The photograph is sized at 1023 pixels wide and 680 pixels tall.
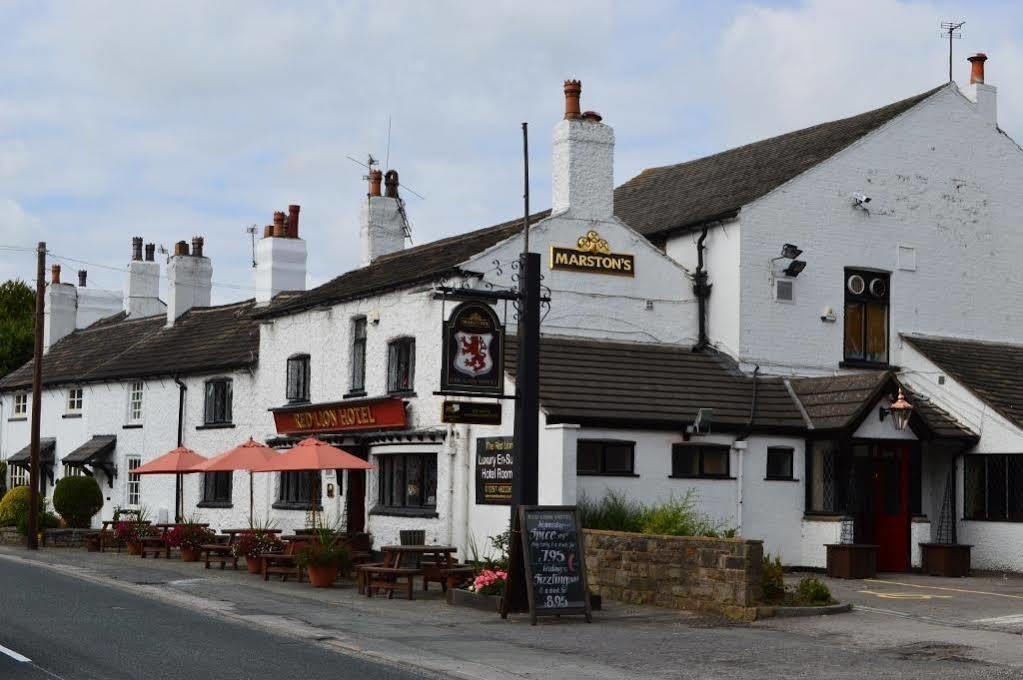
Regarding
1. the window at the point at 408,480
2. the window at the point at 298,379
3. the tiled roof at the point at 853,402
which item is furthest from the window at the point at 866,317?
the window at the point at 298,379

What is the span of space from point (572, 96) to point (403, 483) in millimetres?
8424

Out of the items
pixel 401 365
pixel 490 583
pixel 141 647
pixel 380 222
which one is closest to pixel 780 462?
pixel 401 365

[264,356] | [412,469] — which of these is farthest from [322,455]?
[264,356]

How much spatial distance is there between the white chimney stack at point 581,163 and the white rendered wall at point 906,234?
2976 mm

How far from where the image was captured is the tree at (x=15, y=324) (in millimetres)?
60094

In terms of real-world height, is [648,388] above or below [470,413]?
above

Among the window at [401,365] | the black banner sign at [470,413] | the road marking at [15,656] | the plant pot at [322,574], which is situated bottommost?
the plant pot at [322,574]

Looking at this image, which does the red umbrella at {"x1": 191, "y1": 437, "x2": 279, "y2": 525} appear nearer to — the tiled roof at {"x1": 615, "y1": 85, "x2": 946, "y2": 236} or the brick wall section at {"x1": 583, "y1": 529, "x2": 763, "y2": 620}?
the brick wall section at {"x1": 583, "y1": 529, "x2": 763, "y2": 620}

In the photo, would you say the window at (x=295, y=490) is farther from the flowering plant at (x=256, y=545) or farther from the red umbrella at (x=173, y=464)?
the flowering plant at (x=256, y=545)

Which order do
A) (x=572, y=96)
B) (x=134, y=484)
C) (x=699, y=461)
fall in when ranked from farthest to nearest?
(x=134, y=484) < (x=572, y=96) < (x=699, y=461)

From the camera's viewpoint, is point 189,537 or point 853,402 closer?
point 853,402

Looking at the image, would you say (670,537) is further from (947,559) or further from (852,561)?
(947,559)

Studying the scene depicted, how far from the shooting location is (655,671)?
43.1ft

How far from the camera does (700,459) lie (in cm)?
2447
